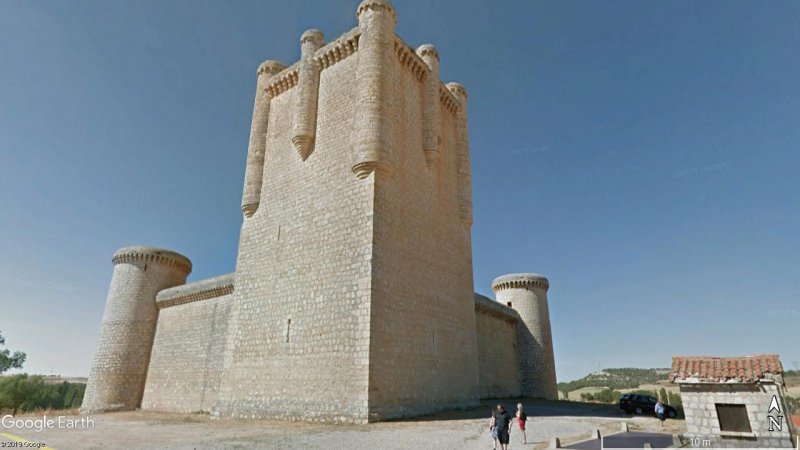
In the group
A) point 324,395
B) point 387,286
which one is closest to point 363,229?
point 387,286

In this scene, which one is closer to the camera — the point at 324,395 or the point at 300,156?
the point at 324,395

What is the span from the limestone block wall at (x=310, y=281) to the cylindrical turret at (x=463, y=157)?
236 inches

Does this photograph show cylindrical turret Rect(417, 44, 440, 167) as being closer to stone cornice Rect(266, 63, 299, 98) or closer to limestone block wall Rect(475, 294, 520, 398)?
stone cornice Rect(266, 63, 299, 98)

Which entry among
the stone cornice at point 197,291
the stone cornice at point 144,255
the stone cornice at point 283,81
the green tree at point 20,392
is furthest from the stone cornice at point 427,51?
the green tree at point 20,392

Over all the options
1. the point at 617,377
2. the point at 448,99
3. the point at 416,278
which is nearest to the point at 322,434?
the point at 416,278

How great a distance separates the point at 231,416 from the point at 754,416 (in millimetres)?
13292

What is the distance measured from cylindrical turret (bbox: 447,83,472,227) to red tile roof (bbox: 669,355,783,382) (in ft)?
32.5

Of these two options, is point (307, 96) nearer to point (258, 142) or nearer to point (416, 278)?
point (258, 142)

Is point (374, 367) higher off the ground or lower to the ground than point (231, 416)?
higher

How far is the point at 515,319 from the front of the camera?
27.6 m

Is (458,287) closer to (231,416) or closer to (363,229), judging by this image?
(363,229)

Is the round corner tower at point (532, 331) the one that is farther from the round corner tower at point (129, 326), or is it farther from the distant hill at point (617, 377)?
the distant hill at point (617, 377)

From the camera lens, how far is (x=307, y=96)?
15.7 m

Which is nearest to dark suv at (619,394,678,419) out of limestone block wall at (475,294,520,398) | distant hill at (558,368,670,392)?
limestone block wall at (475,294,520,398)
